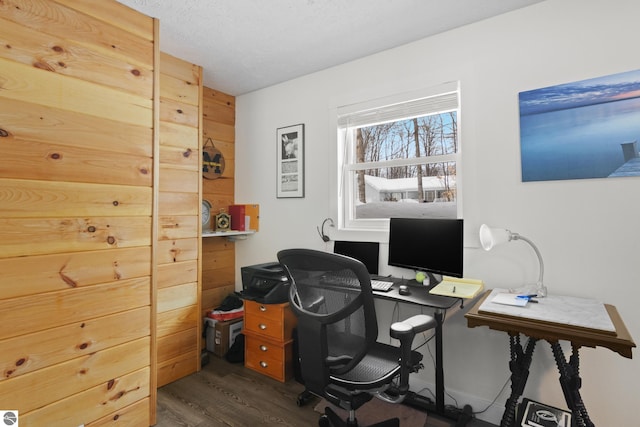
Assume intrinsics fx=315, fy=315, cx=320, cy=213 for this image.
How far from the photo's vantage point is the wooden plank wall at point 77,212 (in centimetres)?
152

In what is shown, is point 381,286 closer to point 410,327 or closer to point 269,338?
point 410,327

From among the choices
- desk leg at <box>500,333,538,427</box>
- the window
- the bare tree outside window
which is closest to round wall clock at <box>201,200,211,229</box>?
the window

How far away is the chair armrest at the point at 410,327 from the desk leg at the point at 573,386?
21.7 inches

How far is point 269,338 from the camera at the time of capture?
260 cm

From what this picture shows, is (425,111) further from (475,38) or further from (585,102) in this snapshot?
(585,102)

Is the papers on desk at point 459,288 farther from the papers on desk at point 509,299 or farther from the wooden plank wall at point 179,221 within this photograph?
the wooden plank wall at point 179,221

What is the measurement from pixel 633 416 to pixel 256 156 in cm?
341

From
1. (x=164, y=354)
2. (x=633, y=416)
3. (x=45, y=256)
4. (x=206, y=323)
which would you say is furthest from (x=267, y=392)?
(x=633, y=416)

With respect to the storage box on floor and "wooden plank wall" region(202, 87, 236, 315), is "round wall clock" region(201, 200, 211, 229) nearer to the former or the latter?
"wooden plank wall" region(202, 87, 236, 315)

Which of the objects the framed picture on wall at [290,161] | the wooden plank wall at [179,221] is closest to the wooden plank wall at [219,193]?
the wooden plank wall at [179,221]

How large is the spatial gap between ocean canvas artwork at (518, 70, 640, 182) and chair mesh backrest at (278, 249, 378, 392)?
4.56 feet

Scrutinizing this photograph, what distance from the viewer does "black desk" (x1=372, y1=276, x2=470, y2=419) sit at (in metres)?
1.76

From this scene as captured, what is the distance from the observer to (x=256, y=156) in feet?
11.2

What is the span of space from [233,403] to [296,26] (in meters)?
2.72
